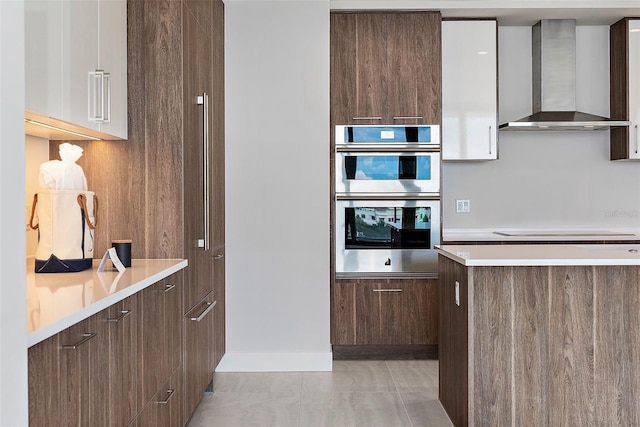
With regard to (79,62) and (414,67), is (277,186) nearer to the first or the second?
(414,67)

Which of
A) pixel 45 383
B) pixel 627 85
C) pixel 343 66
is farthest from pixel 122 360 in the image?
pixel 627 85

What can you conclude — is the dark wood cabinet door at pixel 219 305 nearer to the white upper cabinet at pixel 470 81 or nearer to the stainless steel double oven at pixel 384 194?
the stainless steel double oven at pixel 384 194

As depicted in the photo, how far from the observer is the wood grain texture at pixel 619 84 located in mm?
4699

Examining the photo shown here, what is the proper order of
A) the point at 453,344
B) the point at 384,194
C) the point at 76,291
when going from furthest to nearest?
the point at 384,194 < the point at 453,344 < the point at 76,291

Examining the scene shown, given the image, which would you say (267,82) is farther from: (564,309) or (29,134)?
(564,309)

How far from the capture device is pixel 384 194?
440 centimetres

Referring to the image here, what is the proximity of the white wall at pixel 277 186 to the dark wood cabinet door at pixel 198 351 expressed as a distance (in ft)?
1.88

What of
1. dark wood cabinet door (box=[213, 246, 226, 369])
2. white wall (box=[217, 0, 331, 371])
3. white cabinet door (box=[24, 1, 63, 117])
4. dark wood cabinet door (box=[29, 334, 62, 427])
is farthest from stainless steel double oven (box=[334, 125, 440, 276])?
dark wood cabinet door (box=[29, 334, 62, 427])

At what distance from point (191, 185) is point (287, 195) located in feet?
3.98

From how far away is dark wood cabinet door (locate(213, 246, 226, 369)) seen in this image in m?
3.78

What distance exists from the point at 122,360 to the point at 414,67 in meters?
3.18

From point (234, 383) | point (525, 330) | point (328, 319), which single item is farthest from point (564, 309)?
point (234, 383)

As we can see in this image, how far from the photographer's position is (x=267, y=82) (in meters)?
4.22

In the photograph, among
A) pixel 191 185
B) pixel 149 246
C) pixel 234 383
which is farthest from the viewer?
pixel 234 383
